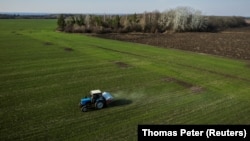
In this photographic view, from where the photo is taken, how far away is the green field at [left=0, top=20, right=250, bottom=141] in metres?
15.7

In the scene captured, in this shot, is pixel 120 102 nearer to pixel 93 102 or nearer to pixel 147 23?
pixel 93 102

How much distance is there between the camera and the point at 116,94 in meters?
21.7

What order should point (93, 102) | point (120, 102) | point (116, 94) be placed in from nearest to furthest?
point (93, 102) < point (120, 102) < point (116, 94)

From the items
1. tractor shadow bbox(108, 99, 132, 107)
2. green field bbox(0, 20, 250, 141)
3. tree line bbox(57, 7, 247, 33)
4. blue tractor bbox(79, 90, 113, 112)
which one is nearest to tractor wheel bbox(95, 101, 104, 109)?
blue tractor bbox(79, 90, 113, 112)

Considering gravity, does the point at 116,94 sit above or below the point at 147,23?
below

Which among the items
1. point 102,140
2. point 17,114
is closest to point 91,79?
point 17,114

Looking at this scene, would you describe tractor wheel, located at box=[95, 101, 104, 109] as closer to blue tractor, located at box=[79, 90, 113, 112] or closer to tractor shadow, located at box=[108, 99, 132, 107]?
blue tractor, located at box=[79, 90, 113, 112]

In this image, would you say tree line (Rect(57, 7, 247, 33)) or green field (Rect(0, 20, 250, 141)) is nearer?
green field (Rect(0, 20, 250, 141))

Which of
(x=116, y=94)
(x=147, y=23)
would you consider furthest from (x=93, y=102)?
(x=147, y=23)

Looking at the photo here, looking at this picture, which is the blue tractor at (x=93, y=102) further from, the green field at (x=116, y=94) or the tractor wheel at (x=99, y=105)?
the green field at (x=116, y=94)

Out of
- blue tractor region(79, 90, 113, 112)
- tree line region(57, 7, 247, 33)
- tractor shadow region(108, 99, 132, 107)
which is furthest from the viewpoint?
tree line region(57, 7, 247, 33)

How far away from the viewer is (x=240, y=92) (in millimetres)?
22703

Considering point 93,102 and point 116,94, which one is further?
point 116,94

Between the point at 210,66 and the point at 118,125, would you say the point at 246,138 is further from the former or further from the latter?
the point at 210,66
